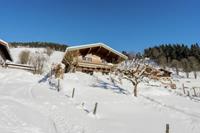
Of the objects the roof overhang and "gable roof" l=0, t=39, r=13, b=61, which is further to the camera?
the roof overhang

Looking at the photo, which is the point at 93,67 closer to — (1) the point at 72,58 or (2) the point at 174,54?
(1) the point at 72,58

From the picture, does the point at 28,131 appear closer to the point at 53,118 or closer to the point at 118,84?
the point at 53,118

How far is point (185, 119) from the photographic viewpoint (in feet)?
63.6

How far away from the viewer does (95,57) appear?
4809 centimetres

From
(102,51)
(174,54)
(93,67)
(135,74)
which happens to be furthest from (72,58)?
(174,54)

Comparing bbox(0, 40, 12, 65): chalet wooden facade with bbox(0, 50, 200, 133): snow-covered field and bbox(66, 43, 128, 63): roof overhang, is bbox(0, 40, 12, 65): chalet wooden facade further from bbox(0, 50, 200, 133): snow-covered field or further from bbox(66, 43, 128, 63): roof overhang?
bbox(0, 50, 200, 133): snow-covered field

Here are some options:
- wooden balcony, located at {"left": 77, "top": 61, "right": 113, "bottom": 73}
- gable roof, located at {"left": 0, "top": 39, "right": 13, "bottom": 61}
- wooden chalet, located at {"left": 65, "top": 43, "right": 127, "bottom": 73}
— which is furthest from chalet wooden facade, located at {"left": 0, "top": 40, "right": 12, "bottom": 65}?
wooden balcony, located at {"left": 77, "top": 61, "right": 113, "bottom": 73}

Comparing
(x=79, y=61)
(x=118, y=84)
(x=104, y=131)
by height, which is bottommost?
(x=104, y=131)

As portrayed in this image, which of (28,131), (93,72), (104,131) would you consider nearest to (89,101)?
(104,131)

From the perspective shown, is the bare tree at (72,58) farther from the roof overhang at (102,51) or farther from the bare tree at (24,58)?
the bare tree at (24,58)

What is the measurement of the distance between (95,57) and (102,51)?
1.63 meters

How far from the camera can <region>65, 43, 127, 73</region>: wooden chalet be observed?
46125mm

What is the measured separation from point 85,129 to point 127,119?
5.05m

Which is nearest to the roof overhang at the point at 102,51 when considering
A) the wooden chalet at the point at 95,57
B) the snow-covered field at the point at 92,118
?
the wooden chalet at the point at 95,57
